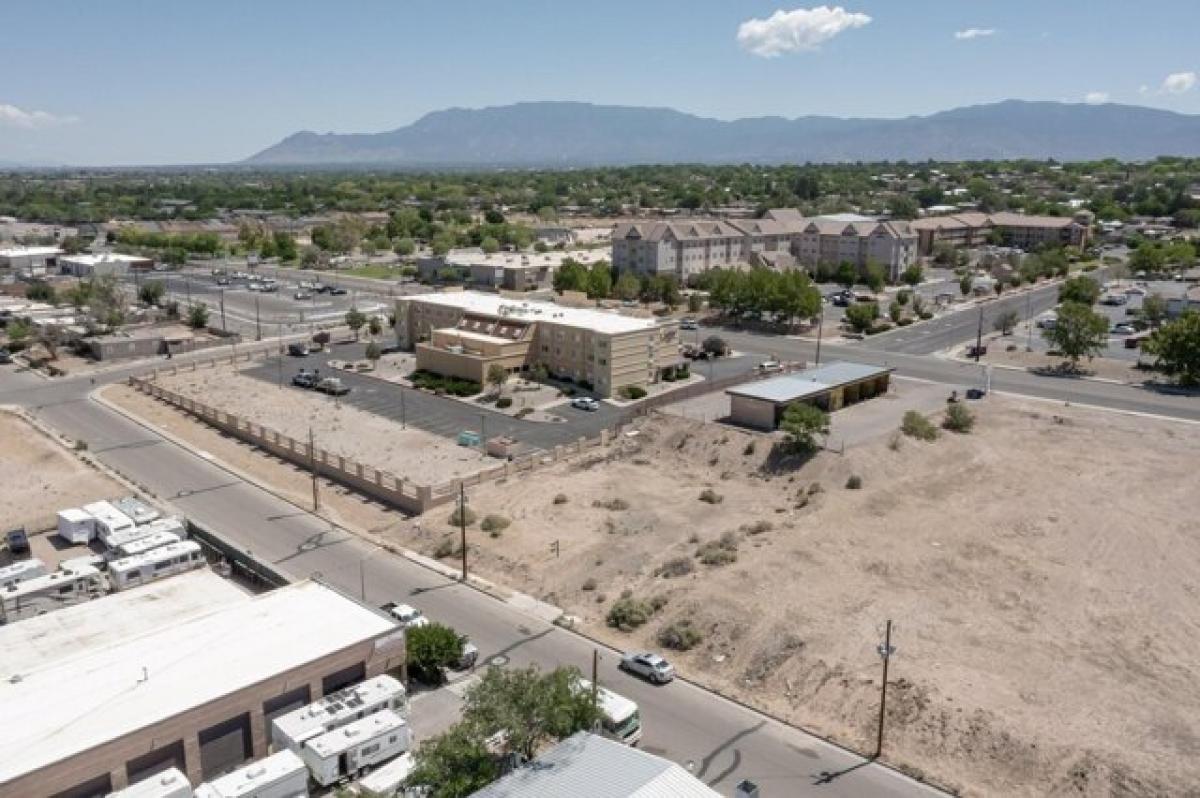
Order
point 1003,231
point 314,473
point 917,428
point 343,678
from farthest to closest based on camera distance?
point 1003,231 → point 917,428 → point 314,473 → point 343,678

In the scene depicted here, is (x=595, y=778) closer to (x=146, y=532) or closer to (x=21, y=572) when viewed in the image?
(x=21, y=572)

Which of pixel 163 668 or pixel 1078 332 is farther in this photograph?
pixel 1078 332

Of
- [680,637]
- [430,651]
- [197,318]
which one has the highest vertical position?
[197,318]

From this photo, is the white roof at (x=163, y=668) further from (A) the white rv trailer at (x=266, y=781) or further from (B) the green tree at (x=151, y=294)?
(B) the green tree at (x=151, y=294)

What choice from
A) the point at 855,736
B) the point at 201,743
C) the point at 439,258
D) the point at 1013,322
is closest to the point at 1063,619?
the point at 855,736

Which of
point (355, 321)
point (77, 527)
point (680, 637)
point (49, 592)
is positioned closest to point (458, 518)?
point (680, 637)

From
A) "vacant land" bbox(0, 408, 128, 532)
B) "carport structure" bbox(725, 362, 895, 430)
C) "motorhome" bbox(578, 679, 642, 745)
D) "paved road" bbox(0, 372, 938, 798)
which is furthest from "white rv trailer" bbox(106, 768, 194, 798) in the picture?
"carport structure" bbox(725, 362, 895, 430)

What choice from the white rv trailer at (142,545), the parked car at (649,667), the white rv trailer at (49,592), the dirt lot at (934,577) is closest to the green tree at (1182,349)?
the dirt lot at (934,577)
